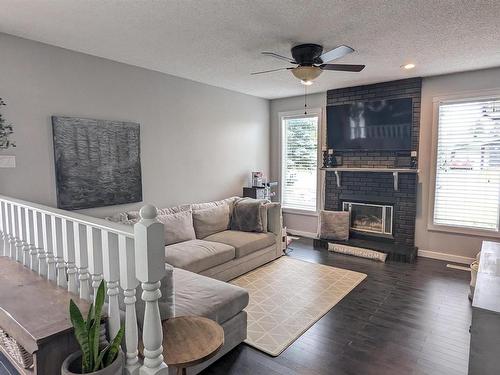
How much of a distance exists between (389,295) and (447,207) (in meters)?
1.95

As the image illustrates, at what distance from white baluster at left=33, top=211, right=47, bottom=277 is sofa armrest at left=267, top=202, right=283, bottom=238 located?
3.08m

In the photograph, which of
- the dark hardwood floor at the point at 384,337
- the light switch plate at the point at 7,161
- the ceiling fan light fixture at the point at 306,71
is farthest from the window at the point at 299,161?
the light switch plate at the point at 7,161

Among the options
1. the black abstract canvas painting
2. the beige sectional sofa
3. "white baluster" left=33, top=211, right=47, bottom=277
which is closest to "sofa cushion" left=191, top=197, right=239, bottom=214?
the beige sectional sofa

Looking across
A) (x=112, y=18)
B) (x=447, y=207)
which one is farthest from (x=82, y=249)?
(x=447, y=207)

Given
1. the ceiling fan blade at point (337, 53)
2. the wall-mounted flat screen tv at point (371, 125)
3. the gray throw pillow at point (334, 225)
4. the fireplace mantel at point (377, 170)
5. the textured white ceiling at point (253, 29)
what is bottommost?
the gray throw pillow at point (334, 225)

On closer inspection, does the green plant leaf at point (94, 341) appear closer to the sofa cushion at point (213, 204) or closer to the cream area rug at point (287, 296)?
the cream area rug at point (287, 296)

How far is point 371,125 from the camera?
5105 millimetres

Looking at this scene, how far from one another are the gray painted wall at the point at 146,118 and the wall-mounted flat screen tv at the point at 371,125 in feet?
4.82

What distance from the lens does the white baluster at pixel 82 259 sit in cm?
166

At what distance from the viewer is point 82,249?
1.67 m

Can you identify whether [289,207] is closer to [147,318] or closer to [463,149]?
[463,149]

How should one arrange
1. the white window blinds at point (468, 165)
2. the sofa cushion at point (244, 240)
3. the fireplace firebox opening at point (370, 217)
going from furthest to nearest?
the fireplace firebox opening at point (370, 217) < the white window blinds at point (468, 165) < the sofa cushion at point (244, 240)

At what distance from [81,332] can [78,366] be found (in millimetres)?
188

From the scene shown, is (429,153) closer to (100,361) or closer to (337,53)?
(337,53)
